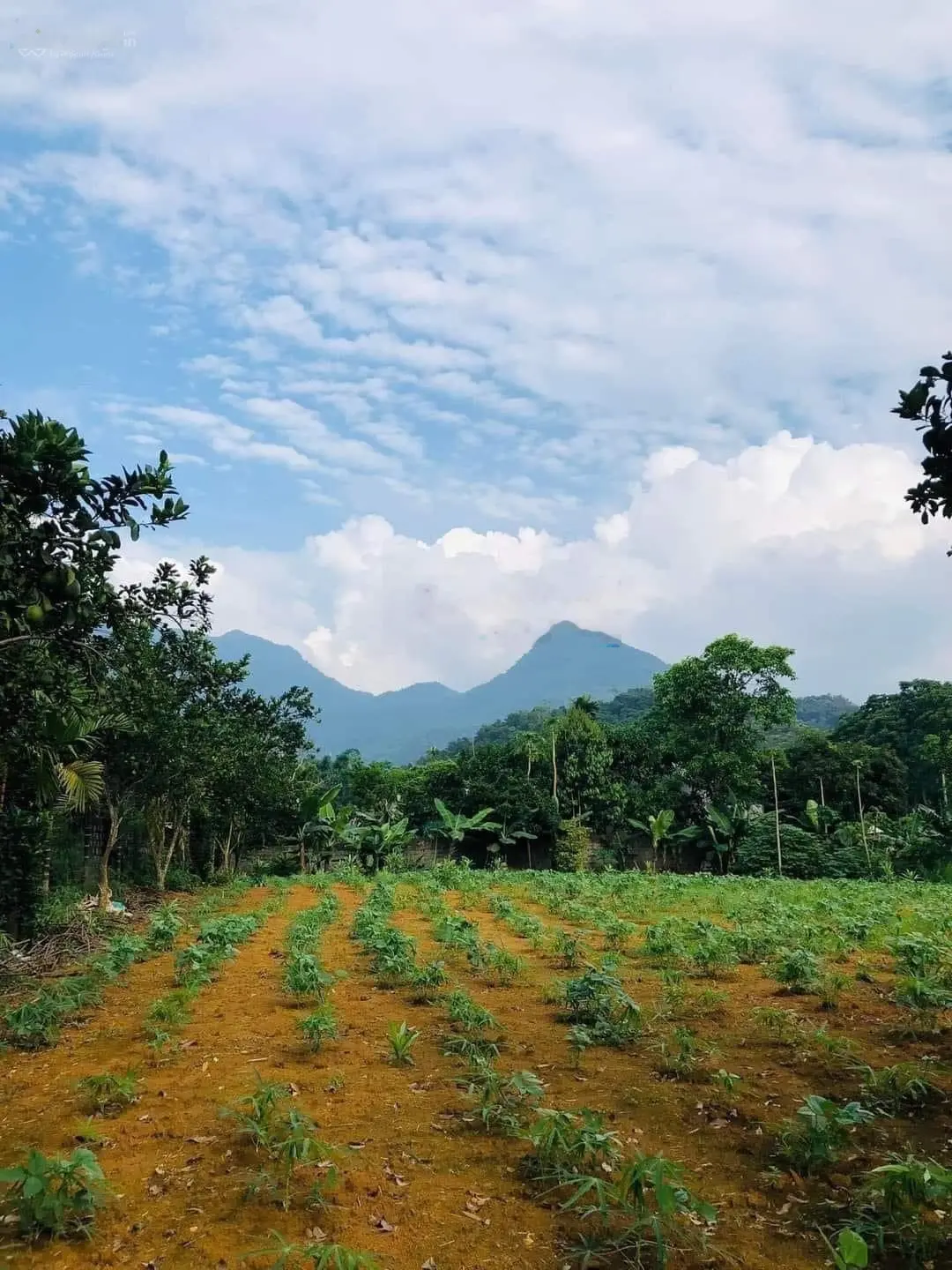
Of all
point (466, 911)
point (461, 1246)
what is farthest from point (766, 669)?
point (461, 1246)

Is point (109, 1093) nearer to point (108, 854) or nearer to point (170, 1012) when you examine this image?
point (170, 1012)

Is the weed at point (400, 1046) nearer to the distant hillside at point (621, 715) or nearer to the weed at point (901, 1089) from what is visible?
the weed at point (901, 1089)

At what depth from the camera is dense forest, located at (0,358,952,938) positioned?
5660mm

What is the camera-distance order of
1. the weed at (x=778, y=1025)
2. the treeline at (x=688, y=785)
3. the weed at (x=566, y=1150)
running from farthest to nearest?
the treeline at (x=688, y=785)
the weed at (x=778, y=1025)
the weed at (x=566, y=1150)

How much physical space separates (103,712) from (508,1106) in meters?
8.35

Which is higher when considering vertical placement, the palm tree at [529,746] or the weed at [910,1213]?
the palm tree at [529,746]

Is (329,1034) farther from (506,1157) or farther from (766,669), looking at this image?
(766,669)

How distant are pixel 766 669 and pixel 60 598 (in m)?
33.0

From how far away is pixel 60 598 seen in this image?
5664 millimetres

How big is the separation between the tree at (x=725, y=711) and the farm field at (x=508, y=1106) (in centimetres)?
2480

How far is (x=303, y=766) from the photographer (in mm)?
34875

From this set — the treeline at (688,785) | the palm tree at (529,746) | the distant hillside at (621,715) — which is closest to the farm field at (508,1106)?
the treeline at (688,785)

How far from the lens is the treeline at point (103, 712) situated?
542cm

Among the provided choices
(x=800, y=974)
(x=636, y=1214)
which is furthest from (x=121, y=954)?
(x=636, y=1214)
